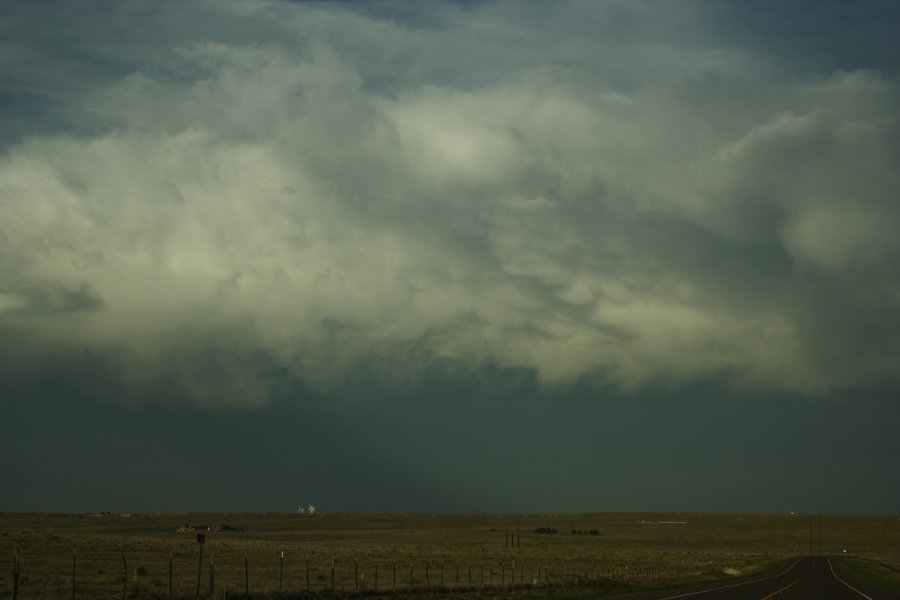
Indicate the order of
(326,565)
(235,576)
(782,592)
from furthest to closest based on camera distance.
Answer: (326,565)
(235,576)
(782,592)

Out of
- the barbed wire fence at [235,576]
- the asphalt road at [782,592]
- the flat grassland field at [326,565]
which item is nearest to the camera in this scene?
the barbed wire fence at [235,576]

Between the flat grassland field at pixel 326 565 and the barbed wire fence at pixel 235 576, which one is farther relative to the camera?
the flat grassland field at pixel 326 565

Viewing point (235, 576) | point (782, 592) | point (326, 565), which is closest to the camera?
point (782, 592)

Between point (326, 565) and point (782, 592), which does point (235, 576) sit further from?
point (782, 592)

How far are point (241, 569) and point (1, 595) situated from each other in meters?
26.0

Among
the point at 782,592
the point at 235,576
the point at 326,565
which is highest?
the point at 235,576

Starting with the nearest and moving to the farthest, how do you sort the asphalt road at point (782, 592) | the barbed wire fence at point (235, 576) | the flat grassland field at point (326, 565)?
the barbed wire fence at point (235, 576) < the flat grassland field at point (326, 565) < the asphalt road at point (782, 592)

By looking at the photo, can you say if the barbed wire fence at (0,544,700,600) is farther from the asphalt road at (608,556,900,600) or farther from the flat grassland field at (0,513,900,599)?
the asphalt road at (608,556,900,600)

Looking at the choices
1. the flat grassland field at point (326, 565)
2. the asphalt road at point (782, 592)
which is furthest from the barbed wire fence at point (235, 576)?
the asphalt road at point (782, 592)

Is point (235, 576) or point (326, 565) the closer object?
point (235, 576)

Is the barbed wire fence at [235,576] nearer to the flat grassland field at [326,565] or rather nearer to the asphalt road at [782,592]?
the flat grassland field at [326,565]

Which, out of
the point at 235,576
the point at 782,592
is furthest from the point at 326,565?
the point at 782,592

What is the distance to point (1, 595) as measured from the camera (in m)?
33.3

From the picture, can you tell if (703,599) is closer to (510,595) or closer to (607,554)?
(510,595)
